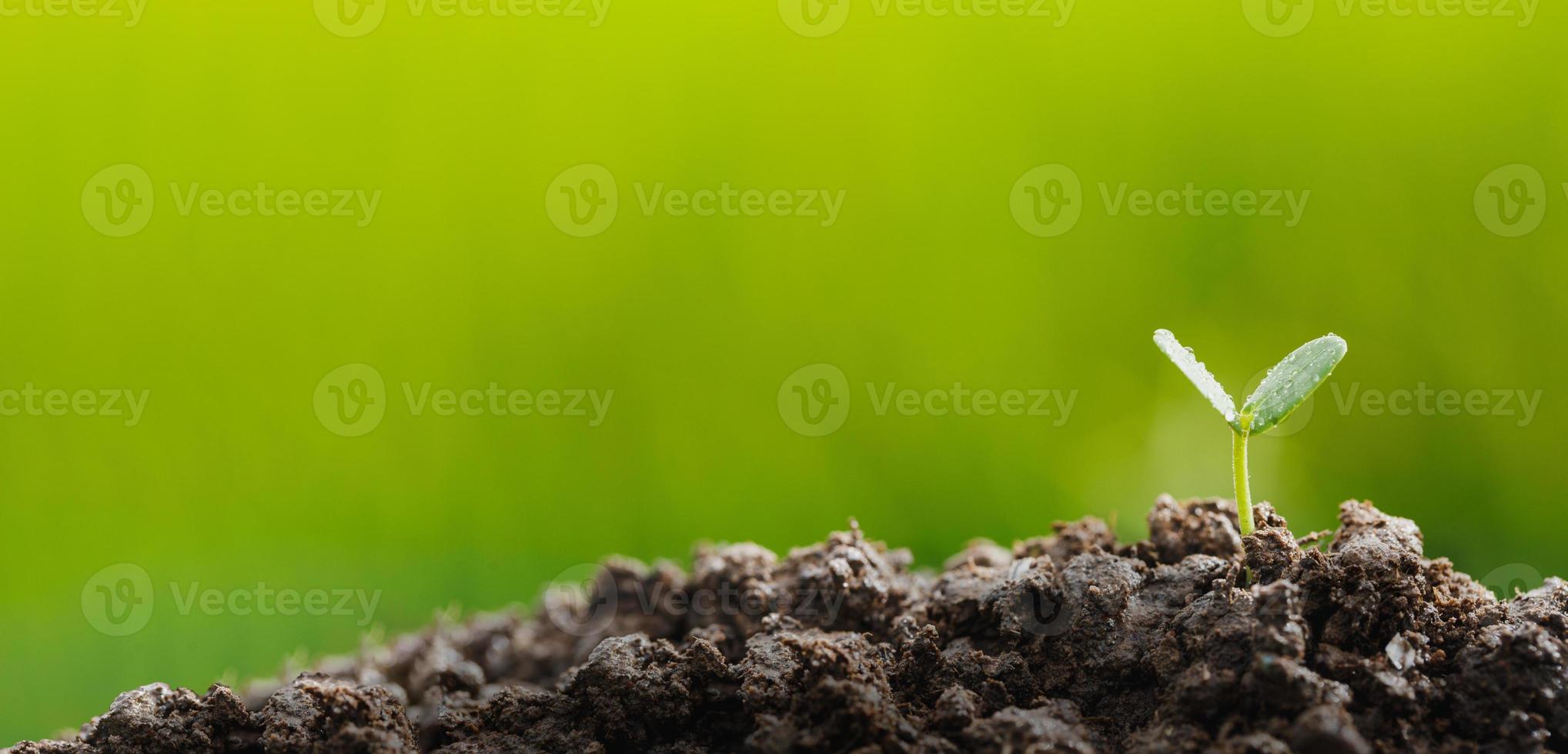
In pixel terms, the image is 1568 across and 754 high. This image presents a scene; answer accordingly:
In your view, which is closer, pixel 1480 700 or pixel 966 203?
pixel 1480 700

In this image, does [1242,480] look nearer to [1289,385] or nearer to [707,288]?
[1289,385]

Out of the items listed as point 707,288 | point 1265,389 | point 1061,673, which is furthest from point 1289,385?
point 707,288

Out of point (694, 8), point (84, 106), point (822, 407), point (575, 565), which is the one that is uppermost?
point (694, 8)

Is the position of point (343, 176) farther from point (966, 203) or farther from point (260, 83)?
point (966, 203)

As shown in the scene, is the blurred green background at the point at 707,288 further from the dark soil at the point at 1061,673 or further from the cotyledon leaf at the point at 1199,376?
the cotyledon leaf at the point at 1199,376

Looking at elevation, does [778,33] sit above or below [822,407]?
above

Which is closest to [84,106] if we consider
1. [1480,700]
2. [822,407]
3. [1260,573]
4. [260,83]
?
[260,83]

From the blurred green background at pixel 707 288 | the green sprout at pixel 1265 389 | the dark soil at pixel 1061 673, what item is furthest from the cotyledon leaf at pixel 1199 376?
the blurred green background at pixel 707 288
